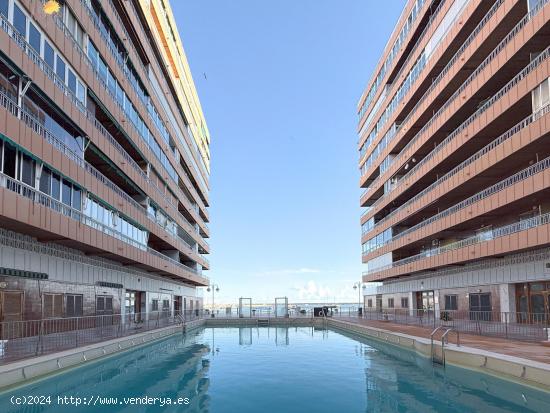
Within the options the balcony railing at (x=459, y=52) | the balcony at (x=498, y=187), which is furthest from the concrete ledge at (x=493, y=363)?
the balcony railing at (x=459, y=52)

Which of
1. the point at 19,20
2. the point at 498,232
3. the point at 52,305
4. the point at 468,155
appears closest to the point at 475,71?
the point at 468,155

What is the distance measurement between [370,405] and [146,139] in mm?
30923

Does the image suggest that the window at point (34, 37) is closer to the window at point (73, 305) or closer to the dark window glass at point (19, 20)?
the dark window glass at point (19, 20)

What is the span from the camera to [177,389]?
1588 cm

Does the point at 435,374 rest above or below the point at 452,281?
below

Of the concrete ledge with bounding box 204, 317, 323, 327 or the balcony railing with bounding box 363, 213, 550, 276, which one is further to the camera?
the concrete ledge with bounding box 204, 317, 323, 327

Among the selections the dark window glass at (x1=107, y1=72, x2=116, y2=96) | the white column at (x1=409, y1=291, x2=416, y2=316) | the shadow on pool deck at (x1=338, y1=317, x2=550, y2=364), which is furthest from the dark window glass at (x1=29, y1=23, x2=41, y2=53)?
the white column at (x1=409, y1=291, x2=416, y2=316)

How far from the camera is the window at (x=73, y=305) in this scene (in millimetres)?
25812

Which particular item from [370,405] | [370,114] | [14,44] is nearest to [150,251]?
[14,44]

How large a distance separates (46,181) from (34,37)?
19.9ft

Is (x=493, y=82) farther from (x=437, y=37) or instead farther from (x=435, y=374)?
(x=435, y=374)

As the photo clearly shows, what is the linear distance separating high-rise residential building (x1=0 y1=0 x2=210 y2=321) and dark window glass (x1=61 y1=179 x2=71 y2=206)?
49 millimetres

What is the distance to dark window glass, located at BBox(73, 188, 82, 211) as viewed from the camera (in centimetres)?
2483

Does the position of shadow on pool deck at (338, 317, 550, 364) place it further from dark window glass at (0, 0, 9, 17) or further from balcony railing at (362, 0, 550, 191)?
dark window glass at (0, 0, 9, 17)
